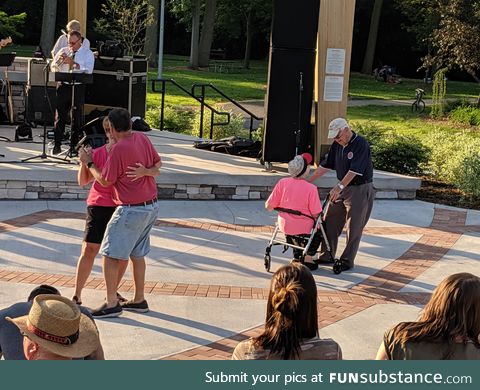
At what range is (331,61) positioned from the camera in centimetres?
1205

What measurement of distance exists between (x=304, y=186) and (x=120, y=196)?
2.10 m

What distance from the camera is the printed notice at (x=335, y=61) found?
39.3 feet

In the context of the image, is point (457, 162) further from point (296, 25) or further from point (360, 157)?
point (360, 157)

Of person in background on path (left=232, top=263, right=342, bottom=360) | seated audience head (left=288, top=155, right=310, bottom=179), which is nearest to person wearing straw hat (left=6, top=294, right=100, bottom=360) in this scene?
person in background on path (left=232, top=263, right=342, bottom=360)

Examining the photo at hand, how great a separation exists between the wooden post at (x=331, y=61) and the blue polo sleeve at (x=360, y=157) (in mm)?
3721

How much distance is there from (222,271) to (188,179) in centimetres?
308

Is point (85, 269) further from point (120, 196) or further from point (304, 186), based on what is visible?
point (304, 186)

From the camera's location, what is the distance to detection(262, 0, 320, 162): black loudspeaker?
11430 mm

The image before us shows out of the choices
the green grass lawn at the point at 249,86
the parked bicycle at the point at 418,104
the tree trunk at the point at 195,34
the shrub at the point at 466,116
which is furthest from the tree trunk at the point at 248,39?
the shrub at the point at 466,116

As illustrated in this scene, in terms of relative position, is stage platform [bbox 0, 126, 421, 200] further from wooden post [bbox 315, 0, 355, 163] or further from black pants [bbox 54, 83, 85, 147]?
wooden post [bbox 315, 0, 355, 163]

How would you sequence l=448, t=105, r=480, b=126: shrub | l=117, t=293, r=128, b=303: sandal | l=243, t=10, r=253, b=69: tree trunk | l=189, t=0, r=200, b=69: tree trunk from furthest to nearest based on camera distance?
l=243, t=10, r=253, b=69: tree trunk, l=189, t=0, r=200, b=69: tree trunk, l=448, t=105, r=480, b=126: shrub, l=117, t=293, r=128, b=303: sandal

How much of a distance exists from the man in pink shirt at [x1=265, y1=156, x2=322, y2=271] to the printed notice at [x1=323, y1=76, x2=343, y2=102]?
409 centimetres

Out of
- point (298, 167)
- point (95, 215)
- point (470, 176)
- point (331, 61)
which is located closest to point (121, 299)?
point (95, 215)

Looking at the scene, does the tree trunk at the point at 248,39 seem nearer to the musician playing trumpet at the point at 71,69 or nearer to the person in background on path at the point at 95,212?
the musician playing trumpet at the point at 71,69
